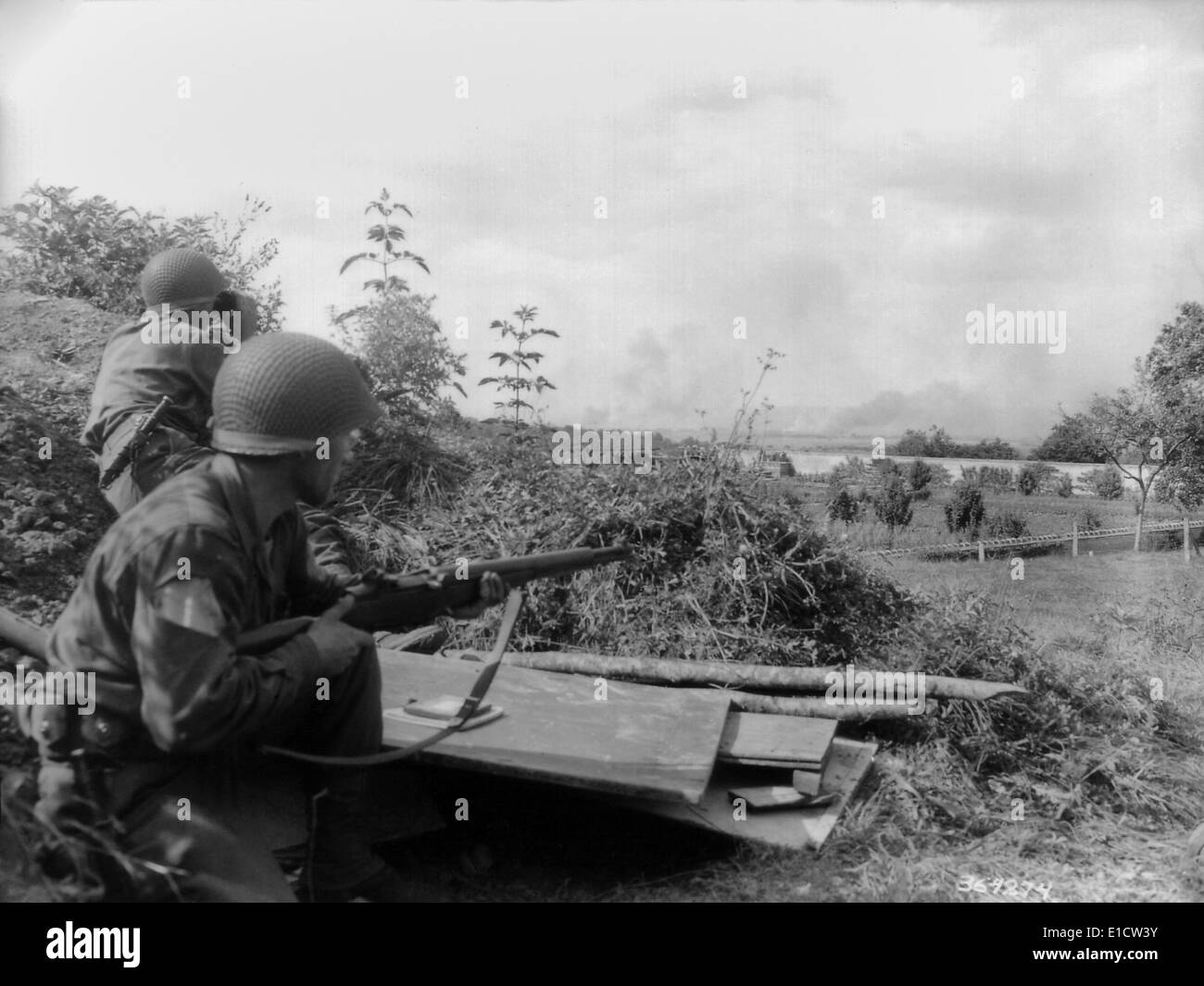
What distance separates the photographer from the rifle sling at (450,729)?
357 centimetres

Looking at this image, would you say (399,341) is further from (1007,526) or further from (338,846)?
(1007,526)

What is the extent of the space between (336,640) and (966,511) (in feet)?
57.3

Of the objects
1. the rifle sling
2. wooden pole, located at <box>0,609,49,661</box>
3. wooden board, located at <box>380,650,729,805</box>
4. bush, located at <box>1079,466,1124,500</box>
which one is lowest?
wooden board, located at <box>380,650,729,805</box>

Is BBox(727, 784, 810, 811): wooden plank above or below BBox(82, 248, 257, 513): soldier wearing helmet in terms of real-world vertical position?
below

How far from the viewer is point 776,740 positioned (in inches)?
200

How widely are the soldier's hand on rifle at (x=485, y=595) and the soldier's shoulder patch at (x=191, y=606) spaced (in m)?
1.08

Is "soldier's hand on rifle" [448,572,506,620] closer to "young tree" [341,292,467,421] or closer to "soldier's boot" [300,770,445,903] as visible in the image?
"soldier's boot" [300,770,445,903]

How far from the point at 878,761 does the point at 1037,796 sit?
84 centimetres

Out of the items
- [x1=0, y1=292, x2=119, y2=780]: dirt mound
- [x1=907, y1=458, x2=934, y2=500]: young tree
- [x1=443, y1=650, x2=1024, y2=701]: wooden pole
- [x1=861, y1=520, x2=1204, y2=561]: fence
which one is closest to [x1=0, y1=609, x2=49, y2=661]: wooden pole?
[x1=0, y1=292, x2=119, y2=780]: dirt mound

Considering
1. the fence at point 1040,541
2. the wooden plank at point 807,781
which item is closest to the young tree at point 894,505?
the fence at point 1040,541

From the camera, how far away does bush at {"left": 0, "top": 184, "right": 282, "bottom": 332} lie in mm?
9859

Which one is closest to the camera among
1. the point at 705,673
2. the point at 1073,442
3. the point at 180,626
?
the point at 180,626

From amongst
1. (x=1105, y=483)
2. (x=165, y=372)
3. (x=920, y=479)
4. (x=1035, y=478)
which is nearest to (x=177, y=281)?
(x=165, y=372)

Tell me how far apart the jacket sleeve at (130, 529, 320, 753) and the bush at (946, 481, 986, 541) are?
57.3 ft
